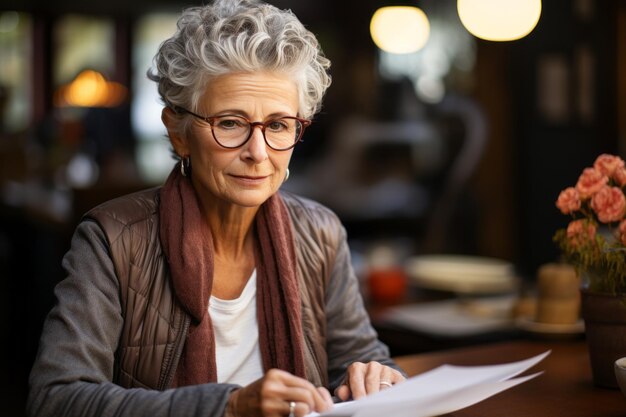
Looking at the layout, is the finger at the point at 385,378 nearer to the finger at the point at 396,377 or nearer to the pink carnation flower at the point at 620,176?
the finger at the point at 396,377

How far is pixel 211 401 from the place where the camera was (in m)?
1.39

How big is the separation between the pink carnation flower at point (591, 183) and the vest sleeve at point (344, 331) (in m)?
0.54

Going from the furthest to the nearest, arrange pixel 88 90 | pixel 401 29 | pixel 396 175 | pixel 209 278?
pixel 396 175, pixel 88 90, pixel 401 29, pixel 209 278

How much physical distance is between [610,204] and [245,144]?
0.73 m

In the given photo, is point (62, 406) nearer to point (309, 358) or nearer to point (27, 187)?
point (309, 358)

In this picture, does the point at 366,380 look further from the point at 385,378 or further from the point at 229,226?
the point at 229,226

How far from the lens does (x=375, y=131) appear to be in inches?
347

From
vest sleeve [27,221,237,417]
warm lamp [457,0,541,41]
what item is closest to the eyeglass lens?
vest sleeve [27,221,237,417]

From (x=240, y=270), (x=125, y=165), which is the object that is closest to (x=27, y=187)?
(x=125, y=165)

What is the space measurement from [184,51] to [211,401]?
701 millimetres

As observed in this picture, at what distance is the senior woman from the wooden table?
0.19m

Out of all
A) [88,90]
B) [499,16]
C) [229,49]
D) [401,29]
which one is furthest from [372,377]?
[88,90]

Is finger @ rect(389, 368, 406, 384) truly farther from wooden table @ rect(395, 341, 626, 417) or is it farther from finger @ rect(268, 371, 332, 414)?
finger @ rect(268, 371, 332, 414)

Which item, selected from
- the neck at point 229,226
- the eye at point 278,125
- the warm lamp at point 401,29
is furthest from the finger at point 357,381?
the warm lamp at point 401,29
